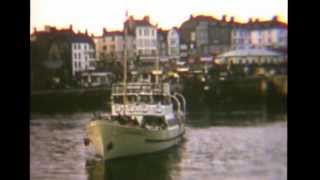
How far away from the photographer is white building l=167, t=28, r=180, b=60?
10.1 ft

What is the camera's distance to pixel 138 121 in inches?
122

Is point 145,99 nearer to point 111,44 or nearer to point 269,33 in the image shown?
point 111,44

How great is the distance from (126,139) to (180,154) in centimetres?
25

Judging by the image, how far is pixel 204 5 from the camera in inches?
120

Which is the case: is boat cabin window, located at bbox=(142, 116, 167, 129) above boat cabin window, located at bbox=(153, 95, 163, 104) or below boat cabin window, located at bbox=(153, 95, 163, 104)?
below

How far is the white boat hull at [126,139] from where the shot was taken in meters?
3.09

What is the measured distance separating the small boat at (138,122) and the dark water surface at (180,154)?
0.12 ft

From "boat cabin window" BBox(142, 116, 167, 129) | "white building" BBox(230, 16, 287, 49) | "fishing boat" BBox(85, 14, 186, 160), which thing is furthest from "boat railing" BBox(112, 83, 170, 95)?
"white building" BBox(230, 16, 287, 49)

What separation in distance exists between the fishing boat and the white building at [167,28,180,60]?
84mm

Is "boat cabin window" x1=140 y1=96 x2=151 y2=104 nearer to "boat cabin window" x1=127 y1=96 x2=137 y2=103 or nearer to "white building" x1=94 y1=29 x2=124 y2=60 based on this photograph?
"boat cabin window" x1=127 y1=96 x2=137 y2=103

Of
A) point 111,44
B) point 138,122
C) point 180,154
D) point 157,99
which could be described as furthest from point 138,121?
point 111,44
